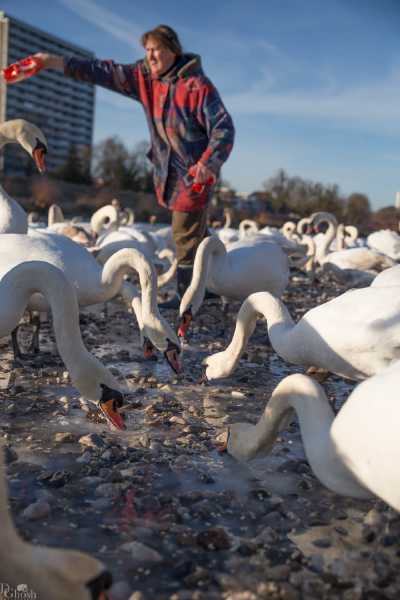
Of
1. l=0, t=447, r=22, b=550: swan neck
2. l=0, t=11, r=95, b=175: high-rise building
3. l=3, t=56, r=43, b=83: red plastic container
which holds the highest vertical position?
l=0, t=11, r=95, b=175: high-rise building

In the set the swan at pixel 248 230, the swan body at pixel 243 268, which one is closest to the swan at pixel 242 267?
the swan body at pixel 243 268

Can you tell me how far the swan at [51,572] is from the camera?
164cm

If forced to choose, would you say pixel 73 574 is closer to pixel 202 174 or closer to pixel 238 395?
pixel 238 395

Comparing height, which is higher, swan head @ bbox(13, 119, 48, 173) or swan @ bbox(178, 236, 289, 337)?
swan head @ bbox(13, 119, 48, 173)

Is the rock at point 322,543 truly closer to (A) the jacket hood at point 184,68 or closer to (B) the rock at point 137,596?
(B) the rock at point 137,596

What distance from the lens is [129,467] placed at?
9.95 feet

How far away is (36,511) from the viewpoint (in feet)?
8.25

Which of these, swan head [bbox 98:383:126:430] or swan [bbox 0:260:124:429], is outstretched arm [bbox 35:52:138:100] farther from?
swan head [bbox 98:383:126:430]

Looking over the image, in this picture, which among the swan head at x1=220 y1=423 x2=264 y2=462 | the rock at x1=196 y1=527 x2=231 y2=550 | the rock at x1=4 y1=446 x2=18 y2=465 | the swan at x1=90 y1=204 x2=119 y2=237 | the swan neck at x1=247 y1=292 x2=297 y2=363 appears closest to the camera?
the rock at x1=196 y1=527 x2=231 y2=550

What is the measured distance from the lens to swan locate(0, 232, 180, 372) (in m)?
4.51

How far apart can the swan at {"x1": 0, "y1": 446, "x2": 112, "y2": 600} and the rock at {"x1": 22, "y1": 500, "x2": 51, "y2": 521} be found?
718 mm

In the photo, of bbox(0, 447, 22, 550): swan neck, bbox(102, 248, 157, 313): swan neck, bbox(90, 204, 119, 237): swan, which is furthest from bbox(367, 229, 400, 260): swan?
bbox(0, 447, 22, 550): swan neck

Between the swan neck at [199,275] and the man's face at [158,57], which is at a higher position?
the man's face at [158,57]

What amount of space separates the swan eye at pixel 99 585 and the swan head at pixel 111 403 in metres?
1.59
